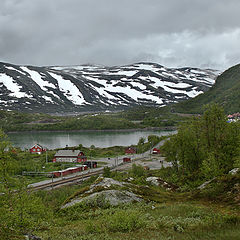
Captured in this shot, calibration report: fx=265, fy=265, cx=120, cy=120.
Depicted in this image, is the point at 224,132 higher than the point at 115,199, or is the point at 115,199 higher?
the point at 224,132

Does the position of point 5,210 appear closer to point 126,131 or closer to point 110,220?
point 110,220

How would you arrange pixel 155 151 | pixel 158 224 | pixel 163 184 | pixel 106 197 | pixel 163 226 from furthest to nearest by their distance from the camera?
pixel 155 151, pixel 163 184, pixel 106 197, pixel 158 224, pixel 163 226

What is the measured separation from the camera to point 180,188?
59.5ft

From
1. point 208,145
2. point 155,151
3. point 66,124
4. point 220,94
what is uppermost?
point 220,94

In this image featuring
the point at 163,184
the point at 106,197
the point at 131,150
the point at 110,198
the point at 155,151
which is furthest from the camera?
the point at 131,150

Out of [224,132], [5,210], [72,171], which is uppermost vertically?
[224,132]

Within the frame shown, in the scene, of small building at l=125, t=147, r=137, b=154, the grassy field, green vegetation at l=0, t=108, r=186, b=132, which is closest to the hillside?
green vegetation at l=0, t=108, r=186, b=132

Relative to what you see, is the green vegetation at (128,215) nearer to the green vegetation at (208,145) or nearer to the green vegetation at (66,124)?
the green vegetation at (208,145)

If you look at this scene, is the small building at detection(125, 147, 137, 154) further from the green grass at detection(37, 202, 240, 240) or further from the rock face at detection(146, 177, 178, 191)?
the green grass at detection(37, 202, 240, 240)

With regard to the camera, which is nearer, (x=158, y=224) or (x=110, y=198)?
(x=158, y=224)

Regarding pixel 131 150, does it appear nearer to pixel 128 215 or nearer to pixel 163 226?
pixel 128 215

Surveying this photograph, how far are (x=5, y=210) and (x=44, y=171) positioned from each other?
128 feet

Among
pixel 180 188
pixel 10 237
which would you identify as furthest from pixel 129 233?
pixel 180 188

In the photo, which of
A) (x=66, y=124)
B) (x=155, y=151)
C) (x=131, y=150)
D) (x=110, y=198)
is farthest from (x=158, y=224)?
(x=66, y=124)
